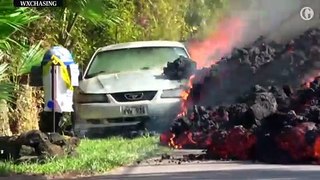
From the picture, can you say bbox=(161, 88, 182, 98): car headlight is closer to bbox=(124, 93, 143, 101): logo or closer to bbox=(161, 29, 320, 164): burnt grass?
bbox=(161, 29, 320, 164): burnt grass

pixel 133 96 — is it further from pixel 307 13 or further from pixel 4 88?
pixel 4 88

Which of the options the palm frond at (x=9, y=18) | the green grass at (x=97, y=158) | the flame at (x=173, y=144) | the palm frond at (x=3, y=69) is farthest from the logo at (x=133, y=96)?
the palm frond at (x=9, y=18)

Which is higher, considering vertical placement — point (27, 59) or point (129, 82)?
point (27, 59)

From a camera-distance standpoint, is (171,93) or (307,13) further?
(307,13)

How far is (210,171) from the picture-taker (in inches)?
358

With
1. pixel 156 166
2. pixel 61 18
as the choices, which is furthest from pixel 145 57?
pixel 156 166

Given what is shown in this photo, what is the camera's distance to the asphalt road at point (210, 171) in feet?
28.5

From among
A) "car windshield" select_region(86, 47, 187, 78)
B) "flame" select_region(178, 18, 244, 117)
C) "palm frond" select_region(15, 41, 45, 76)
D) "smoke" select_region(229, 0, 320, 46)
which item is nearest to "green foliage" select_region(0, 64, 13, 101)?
"palm frond" select_region(15, 41, 45, 76)

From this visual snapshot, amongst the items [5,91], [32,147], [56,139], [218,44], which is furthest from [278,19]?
[5,91]

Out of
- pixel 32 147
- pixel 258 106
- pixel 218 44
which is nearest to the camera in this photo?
pixel 32 147

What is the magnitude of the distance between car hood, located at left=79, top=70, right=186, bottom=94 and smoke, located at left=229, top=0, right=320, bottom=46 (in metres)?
1.63

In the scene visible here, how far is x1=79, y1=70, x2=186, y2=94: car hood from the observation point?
501 inches

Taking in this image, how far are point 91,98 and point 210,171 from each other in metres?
4.06

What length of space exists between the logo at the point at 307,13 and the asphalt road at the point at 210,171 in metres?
3.73
